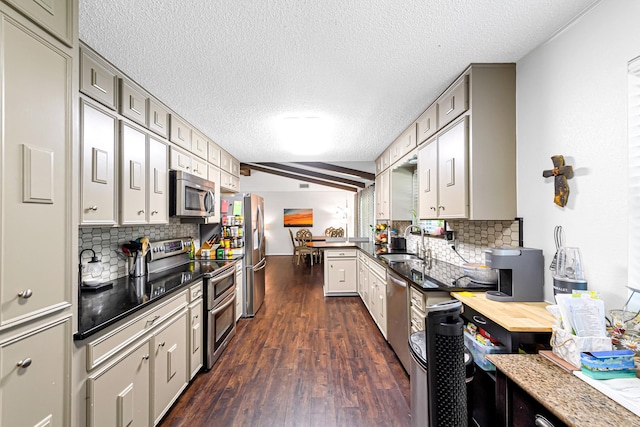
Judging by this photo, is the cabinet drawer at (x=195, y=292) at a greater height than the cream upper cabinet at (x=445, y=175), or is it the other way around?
the cream upper cabinet at (x=445, y=175)

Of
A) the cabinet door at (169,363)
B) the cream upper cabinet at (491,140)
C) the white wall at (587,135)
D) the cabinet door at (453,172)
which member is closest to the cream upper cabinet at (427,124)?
the cabinet door at (453,172)

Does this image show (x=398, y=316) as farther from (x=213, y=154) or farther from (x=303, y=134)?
(x=213, y=154)

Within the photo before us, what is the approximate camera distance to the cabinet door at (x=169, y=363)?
5.50ft

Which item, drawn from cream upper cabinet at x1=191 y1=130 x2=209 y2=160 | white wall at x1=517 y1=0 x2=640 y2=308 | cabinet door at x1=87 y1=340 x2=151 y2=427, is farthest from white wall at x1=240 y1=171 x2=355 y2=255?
cabinet door at x1=87 y1=340 x2=151 y2=427

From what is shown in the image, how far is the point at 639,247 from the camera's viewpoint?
1124mm

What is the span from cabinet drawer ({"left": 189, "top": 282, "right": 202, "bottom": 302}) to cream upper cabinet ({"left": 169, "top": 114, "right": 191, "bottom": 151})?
1.41 m

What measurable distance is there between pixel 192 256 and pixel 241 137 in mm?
1663

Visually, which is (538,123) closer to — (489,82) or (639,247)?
(489,82)

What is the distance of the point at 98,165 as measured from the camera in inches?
62.9

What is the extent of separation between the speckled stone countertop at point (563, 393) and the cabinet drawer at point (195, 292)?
2118 millimetres

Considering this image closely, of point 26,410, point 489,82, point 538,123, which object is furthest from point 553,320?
point 26,410

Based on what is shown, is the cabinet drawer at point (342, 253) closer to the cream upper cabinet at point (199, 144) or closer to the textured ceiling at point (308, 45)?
the cream upper cabinet at point (199, 144)

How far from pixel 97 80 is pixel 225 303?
2.14 metres

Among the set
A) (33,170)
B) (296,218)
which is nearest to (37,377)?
(33,170)
